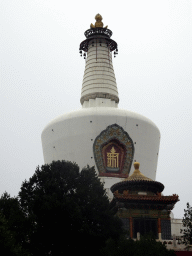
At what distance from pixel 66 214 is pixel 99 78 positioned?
15.2m

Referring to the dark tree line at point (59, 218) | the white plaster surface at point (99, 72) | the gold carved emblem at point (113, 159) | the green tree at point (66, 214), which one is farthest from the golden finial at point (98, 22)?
the dark tree line at point (59, 218)

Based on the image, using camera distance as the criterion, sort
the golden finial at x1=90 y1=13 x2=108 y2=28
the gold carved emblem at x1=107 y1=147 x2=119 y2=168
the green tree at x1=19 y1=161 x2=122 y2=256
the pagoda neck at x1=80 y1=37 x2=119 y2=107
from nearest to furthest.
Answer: the green tree at x1=19 y1=161 x2=122 y2=256
the gold carved emblem at x1=107 y1=147 x2=119 y2=168
the pagoda neck at x1=80 y1=37 x2=119 y2=107
the golden finial at x1=90 y1=13 x2=108 y2=28

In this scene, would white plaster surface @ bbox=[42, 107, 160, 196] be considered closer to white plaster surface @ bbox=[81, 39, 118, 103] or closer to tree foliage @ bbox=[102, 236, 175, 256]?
white plaster surface @ bbox=[81, 39, 118, 103]

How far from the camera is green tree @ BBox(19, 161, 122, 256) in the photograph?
50.6 feet

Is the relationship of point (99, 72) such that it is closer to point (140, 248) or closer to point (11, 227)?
point (11, 227)

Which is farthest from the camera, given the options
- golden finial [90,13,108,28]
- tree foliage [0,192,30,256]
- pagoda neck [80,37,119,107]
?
golden finial [90,13,108,28]

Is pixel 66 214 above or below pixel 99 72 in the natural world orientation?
below

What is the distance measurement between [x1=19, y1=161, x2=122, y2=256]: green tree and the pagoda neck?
38.9 feet

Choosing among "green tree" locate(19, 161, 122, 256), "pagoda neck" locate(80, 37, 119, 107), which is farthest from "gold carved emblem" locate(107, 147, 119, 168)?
"green tree" locate(19, 161, 122, 256)

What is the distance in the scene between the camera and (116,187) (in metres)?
20.5

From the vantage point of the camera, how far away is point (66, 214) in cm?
1590

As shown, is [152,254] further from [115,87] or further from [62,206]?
[115,87]

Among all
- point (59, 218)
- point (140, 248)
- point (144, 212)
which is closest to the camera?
point (140, 248)

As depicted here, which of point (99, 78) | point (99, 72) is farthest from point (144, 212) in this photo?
point (99, 72)
